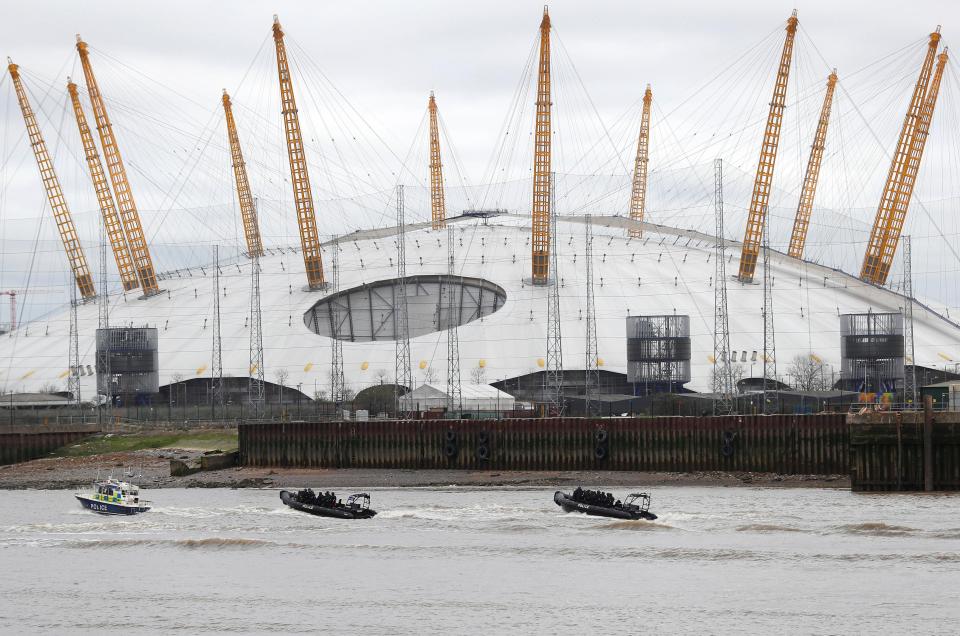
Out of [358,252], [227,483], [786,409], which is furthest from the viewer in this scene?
[358,252]

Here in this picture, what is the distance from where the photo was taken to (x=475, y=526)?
233ft

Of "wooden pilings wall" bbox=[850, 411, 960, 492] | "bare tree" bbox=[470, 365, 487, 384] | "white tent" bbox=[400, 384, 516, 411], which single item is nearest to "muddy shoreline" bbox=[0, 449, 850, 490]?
"wooden pilings wall" bbox=[850, 411, 960, 492]

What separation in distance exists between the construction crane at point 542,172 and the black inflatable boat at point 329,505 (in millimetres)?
75159

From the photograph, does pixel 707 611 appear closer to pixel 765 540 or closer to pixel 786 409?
pixel 765 540

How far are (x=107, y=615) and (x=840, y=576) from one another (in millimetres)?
27018

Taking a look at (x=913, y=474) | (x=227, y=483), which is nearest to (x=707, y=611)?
(x=913, y=474)

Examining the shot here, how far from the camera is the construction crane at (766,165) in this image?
15612 centimetres

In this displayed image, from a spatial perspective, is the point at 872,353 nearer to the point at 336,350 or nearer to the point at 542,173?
the point at 542,173

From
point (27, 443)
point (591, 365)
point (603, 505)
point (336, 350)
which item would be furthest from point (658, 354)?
point (603, 505)

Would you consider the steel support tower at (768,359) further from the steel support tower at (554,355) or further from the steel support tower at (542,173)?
the steel support tower at (542,173)

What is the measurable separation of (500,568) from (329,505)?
1863 centimetres

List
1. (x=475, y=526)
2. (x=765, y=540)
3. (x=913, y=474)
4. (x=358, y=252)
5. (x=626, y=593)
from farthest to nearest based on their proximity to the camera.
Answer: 1. (x=358, y=252)
2. (x=913, y=474)
3. (x=475, y=526)
4. (x=765, y=540)
5. (x=626, y=593)

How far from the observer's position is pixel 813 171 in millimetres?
176500

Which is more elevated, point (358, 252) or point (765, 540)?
point (358, 252)
